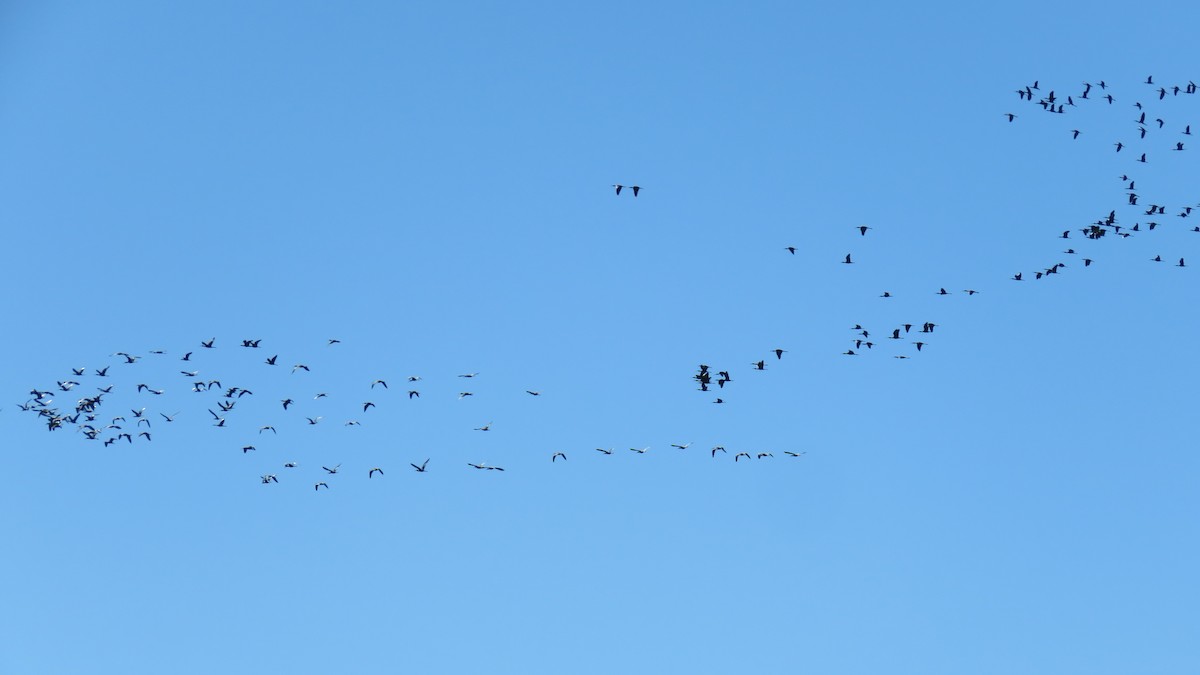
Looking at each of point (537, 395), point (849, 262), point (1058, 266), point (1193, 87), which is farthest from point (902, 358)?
point (1193, 87)

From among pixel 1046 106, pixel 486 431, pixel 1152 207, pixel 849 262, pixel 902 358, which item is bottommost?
pixel 486 431

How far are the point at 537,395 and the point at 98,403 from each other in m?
32.9

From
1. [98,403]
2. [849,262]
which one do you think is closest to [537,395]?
[849,262]

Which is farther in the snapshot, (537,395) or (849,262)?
(849,262)

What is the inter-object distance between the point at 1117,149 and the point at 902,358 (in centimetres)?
2858

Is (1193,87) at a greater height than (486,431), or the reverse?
(1193,87)

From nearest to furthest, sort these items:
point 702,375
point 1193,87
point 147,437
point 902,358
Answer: point 702,375 → point 902,358 → point 147,437 → point 1193,87

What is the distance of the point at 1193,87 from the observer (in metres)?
122

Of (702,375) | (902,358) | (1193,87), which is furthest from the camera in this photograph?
(1193,87)

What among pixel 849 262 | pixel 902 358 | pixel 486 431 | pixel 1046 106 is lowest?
pixel 486 431

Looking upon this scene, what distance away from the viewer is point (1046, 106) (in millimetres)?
117250

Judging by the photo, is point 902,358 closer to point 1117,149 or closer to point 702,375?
point 702,375

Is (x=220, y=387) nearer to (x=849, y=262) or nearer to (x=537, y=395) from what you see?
(x=537, y=395)

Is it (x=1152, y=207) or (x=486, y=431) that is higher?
(x=1152, y=207)
